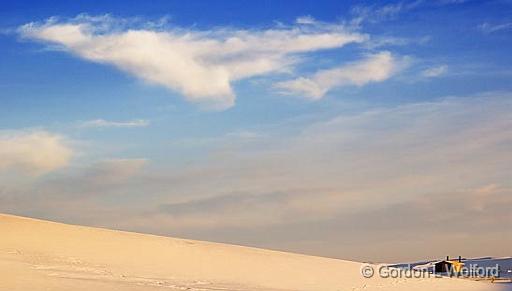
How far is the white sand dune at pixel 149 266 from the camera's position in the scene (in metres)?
12.8

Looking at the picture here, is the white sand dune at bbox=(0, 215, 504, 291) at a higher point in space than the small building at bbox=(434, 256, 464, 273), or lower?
lower

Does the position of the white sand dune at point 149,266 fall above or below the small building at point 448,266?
below

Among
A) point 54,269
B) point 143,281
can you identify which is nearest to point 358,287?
point 143,281

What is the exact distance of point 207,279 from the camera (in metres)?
16.2

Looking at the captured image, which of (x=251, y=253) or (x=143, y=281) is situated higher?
(x=251, y=253)

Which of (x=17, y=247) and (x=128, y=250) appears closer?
(x=17, y=247)

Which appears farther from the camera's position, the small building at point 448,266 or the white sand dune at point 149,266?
the small building at point 448,266

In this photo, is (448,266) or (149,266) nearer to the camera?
(149,266)

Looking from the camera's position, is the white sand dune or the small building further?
the small building

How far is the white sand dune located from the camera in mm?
12797

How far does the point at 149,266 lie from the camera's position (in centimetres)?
1694

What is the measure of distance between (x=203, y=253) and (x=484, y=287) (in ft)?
31.7

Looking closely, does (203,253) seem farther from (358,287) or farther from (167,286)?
(167,286)

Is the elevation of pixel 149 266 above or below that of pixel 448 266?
below
